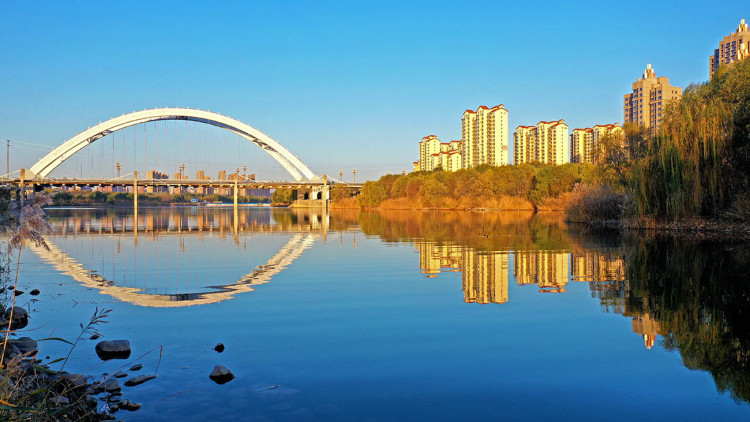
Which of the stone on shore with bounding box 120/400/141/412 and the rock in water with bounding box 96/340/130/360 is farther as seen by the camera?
the rock in water with bounding box 96/340/130/360

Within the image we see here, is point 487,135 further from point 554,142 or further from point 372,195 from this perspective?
point 372,195

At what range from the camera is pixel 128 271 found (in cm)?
1563

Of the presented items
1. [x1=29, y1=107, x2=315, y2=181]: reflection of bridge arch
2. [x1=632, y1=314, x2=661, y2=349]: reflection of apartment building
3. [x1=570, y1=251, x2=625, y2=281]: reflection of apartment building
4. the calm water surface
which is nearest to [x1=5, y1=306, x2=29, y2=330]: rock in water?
the calm water surface

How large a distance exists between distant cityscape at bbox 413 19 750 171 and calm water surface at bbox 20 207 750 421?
9579 centimetres

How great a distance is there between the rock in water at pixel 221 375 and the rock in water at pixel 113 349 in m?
1.55

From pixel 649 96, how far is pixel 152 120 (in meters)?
101

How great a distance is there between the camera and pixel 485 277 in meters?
13.5

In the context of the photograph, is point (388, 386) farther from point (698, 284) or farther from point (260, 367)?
point (698, 284)

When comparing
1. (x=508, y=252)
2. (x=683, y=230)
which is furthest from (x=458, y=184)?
(x=508, y=252)

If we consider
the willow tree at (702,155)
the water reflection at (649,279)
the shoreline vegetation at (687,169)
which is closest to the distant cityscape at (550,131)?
the shoreline vegetation at (687,169)

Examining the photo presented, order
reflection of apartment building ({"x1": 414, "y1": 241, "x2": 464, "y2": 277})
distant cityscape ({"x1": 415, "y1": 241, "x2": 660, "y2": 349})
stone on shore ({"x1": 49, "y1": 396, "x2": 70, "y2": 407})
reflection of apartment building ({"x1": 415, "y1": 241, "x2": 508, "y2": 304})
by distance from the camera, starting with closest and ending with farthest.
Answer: stone on shore ({"x1": 49, "y1": 396, "x2": 70, "y2": 407}) < distant cityscape ({"x1": 415, "y1": 241, "x2": 660, "y2": 349}) < reflection of apartment building ({"x1": 415, "y1": 241, "x2": 508, "y2": 304}) < reflection of apartment building ({"x1": 414, "y1": 241, "x2": 464, "y2": 277})

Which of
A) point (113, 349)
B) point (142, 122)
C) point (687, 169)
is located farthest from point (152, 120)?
point (113, 349)

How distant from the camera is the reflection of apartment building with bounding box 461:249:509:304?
11.1 m

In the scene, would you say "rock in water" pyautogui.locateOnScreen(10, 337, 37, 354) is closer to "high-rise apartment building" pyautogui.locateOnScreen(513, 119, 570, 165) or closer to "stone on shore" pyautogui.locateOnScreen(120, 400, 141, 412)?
"stone on shore" pyautogui.locateOnScreen(120, 400, 141, 412)
